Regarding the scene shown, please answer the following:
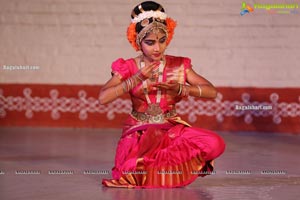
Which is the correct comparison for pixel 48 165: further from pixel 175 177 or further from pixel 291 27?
pixel 291 27

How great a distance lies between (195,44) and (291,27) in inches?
31.4

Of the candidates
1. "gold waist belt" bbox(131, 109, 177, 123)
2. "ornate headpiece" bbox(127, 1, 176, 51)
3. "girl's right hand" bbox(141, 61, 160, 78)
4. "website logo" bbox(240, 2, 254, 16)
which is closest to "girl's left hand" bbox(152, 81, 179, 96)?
"girl's right hand" bbox(141, 61, 160, 78)

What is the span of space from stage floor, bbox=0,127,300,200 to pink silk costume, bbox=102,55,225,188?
0.08m

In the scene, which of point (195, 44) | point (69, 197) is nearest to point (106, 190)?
point (69, 197)

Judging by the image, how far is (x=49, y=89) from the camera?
793cm

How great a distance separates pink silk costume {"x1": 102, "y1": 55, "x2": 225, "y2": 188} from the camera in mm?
4688

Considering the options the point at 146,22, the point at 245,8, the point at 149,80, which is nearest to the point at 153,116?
the point at 149,80

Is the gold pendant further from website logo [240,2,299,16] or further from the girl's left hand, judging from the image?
website logo [240,2,299,16]

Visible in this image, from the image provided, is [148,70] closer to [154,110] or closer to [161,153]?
[154,110]

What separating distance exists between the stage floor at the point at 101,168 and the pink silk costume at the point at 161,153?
0.08m

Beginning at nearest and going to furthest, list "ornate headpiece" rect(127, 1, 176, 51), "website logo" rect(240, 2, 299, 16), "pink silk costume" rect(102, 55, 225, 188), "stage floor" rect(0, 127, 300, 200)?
"stage floor" rect(0, 127, 300, 200)
"pink silk costume" rect(102, 55, 225, 188)
"ornate headpiece" rect(127, 1, 176, 51)
"website logo" rect(240, 2, 299, 16)

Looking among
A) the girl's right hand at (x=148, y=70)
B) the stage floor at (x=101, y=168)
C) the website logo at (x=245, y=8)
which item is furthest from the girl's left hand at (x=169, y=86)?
the website logo at (x=245, y=8)

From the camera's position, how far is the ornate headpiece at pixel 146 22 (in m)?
4.79

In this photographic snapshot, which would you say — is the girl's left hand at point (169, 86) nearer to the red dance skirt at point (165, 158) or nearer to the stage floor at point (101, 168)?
the red dance skirt at point (165, 158)
